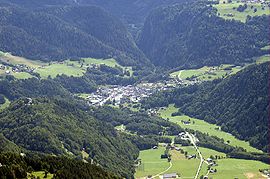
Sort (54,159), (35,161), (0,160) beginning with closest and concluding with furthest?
1. (0,160)
2. (35,161)
3. (54,159)

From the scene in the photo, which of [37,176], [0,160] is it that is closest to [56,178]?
[37,176]

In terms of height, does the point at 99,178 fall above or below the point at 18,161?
below

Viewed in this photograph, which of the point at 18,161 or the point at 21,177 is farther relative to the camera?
the point at 18,161

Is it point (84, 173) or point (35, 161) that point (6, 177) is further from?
point (84, 173)

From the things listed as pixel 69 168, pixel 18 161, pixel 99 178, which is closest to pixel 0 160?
pixel 18 161

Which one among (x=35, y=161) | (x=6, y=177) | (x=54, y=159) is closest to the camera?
(x=6, y=177)

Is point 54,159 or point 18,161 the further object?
point 54,159

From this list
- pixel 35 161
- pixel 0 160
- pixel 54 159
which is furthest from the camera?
pixel 54 159

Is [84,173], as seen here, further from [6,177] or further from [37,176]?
[6,177]

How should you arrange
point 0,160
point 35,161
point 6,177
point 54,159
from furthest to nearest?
point 54,159 < point 35,161 < point 0,160 < point 6,177
